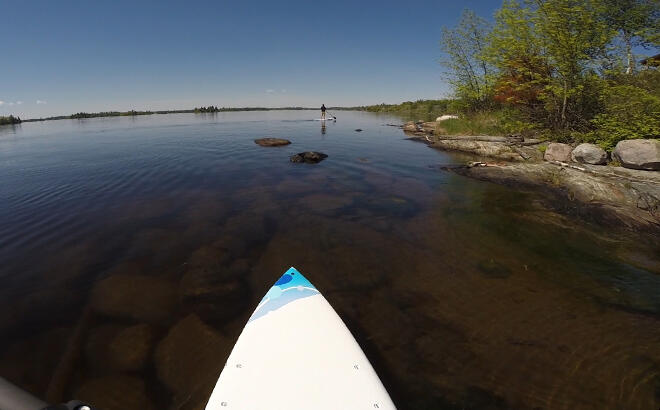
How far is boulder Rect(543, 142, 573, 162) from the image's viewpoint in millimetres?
15000

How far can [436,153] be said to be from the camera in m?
22.8

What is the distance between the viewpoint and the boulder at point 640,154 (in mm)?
10711

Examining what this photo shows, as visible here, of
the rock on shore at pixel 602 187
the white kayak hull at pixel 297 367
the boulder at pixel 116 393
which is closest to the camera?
the white kayak hull at pixel 297 367

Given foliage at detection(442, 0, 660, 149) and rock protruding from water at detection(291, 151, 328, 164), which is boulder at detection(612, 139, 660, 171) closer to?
foliage at detection(442, 0, 660, 149)

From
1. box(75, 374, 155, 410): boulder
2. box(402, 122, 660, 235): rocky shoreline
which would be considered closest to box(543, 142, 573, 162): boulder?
box(402, 122, 660, 235): rocky shoreline

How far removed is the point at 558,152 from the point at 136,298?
2073 cm

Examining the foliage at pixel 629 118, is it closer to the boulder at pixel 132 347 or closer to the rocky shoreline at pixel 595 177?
the rocky shoreline at pixel 595 177

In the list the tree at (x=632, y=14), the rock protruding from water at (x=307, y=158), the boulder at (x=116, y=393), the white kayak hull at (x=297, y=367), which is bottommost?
the boulder at (x=116, y=393)

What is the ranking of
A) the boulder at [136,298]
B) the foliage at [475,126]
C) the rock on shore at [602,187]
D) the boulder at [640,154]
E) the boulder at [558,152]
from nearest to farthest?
the boulder at [136,298] < the rock on shore at [602,187] < the boulder at [640,154] < the boulder at [558,152] < the foliage at [475,126]

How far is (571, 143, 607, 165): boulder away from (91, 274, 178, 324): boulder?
18470 millimetres

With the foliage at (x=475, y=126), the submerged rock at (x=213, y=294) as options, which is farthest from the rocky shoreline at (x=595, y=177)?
the submerged rock at (x=213, y=294)

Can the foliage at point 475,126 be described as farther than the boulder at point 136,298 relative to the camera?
Yes

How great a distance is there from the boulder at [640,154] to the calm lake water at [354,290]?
13.3ft

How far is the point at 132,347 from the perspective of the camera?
4590 mm
